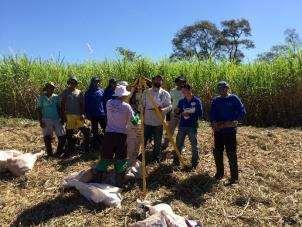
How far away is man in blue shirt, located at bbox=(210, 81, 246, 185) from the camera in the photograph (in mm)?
9922

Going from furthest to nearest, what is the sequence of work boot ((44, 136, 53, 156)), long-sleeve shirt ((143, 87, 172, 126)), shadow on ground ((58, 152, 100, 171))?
work boot ((44, 136, 53, 156))
shadow on ground ((58, 152, 100, 171))
long-sleeve shirt ((143, 87, 172, 126))

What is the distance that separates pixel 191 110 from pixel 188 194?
1440 millimetres

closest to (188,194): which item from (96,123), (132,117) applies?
(132,117)

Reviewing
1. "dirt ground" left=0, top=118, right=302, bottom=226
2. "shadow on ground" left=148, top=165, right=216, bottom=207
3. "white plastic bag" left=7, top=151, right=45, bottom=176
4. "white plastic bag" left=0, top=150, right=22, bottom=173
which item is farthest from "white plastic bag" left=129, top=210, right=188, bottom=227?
"white plastic bag" left=0, top=150, right=22, bottom=173

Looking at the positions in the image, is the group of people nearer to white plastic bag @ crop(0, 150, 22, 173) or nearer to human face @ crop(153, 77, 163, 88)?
human face @ crop(153, 77, 163, 88)

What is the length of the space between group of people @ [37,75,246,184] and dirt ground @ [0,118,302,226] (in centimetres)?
44

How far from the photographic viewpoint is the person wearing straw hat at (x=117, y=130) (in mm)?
9430

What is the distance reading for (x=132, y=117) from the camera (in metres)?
9.48

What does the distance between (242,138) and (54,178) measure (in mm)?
4383

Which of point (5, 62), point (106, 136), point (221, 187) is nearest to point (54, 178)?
point (106, 136)

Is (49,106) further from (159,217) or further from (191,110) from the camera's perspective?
(159,217)

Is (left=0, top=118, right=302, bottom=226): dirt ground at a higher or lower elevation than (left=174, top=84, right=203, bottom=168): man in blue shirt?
lower

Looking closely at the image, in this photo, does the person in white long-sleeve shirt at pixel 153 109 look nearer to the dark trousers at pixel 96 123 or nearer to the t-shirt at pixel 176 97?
the t-shirt at pixel 176 97

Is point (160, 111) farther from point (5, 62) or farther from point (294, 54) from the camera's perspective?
point (5, 62)
